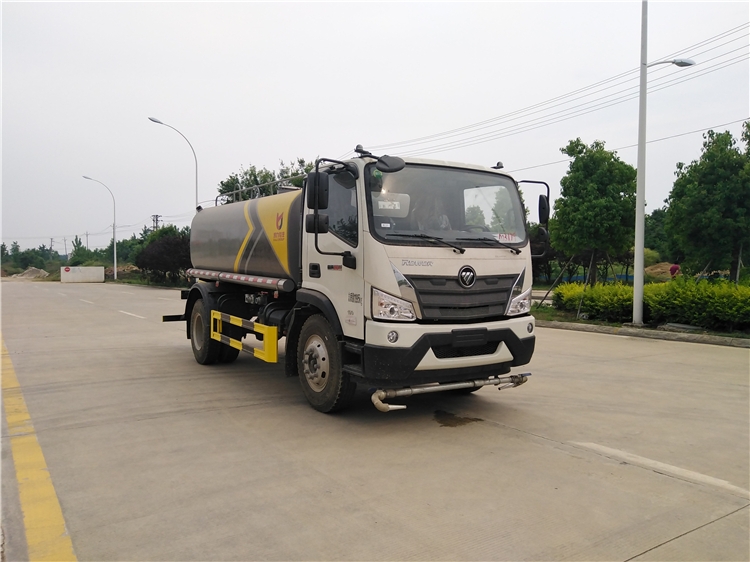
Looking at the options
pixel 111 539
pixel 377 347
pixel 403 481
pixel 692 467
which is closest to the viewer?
pixel 111 539

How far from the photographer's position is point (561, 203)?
54.0 feet

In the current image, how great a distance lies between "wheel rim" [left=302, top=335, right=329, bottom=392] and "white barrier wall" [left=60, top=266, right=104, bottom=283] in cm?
5885

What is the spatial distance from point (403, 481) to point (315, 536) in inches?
39.9

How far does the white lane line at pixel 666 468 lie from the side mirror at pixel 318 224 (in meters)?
2.98

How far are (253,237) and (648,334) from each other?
9.08 meters

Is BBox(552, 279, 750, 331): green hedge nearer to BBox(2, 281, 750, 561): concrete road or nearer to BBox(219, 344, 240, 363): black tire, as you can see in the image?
BBox(2, 281, 750, 561): concrete road

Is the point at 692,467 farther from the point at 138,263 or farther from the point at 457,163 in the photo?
the point at 138,263

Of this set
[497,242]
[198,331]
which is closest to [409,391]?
[497,242]

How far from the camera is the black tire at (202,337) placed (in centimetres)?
900

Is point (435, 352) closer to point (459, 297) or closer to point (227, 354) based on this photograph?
point (459, 297)

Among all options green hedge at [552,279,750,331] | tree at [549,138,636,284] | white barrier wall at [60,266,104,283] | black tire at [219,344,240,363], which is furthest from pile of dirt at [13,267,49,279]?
black tire at [219,344,240,363]

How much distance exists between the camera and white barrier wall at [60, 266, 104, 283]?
59.2 metres

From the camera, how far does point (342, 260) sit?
5.66m

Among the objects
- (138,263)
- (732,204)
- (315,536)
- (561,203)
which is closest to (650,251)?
(732,204)
